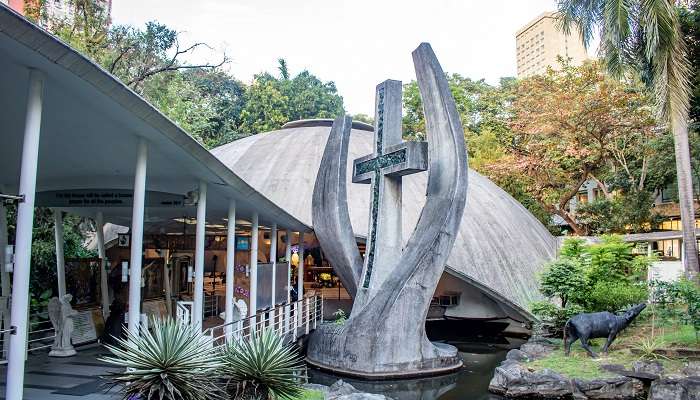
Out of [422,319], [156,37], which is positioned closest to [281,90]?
[156,37]

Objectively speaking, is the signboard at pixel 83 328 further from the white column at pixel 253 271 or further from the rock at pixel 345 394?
the rock at pixel 345 394

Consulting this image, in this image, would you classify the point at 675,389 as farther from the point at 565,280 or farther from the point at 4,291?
the point at 4,291

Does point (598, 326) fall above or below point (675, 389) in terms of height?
above

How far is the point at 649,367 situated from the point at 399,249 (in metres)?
5.76

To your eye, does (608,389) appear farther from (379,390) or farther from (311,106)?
(311,106)

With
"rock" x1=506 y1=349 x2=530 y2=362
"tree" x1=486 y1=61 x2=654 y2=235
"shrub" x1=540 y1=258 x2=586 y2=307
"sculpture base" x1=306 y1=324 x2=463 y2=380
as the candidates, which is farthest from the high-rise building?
"sculpture base" x1=306 y1=324 x2=463 y2=380

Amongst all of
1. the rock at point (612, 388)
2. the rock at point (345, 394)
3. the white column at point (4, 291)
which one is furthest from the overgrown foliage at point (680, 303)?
the white column at point (4, 291)

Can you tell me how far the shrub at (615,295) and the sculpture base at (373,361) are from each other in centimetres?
382

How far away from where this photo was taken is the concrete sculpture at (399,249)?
1295 cm

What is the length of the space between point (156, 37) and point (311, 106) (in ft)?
76.6

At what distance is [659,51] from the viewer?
16.7m

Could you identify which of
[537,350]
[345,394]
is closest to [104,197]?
[345,394]

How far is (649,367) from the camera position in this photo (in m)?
10.9

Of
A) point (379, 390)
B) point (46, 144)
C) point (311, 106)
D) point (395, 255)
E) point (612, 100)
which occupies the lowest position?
point (379, 390)
